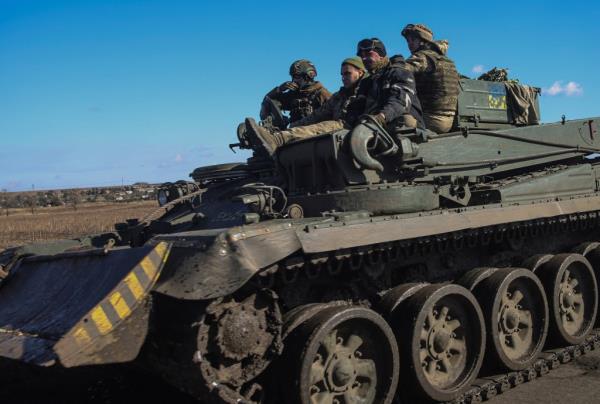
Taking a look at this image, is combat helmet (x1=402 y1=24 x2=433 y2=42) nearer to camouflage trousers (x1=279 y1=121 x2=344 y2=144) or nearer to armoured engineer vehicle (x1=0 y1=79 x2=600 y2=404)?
armoured engineer vehicle (x1=0 y1=79 x2=600 y2=404)

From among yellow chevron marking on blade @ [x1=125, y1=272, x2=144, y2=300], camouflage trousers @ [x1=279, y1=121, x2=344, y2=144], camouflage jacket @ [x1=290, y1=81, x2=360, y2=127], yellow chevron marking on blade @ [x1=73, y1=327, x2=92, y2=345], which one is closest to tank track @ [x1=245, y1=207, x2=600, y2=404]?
yellow chevron marking on blade @ [x1=125, y1=272, x2=144, y2=300]

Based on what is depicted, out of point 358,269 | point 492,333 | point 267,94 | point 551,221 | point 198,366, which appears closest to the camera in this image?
point 198,366

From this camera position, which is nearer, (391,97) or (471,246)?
(471,246)

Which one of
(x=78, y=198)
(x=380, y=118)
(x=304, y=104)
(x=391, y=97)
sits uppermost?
(x=78, y=198)

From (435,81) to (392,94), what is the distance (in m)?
1.21

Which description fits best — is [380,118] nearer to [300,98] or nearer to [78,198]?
[300,98]

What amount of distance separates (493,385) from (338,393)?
1.87 metres

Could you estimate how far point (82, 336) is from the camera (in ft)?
13.3

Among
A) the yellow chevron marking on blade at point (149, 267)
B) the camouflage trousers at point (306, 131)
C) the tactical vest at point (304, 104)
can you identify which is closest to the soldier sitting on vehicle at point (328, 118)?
the camouflage trousers at point (306, 131)

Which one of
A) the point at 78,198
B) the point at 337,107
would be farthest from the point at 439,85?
the point at 78,198

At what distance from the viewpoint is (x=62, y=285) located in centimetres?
509

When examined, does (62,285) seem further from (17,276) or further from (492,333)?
(492,333)

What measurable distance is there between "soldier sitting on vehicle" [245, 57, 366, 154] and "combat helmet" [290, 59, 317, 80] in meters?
1.98

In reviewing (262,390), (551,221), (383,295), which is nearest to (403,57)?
(551,221)
